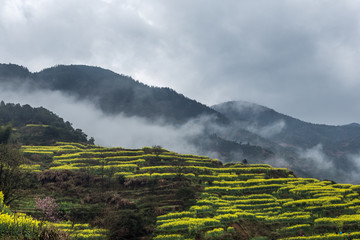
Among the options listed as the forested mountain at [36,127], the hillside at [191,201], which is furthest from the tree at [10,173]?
the forested mountain at [36,127]

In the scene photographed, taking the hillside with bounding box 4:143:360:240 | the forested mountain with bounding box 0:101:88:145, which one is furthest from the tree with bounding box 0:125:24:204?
the forested mountain with bounding box 0:101:88:145

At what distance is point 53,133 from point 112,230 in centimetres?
8278

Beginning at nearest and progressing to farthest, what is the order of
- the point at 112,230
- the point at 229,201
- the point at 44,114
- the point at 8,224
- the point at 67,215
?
1. the point at 8,224
2. the point at 112,230
3. the point at 67,215
4. the point at 229,201
5. the point at 44,114

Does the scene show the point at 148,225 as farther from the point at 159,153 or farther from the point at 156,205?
the point at 159,153

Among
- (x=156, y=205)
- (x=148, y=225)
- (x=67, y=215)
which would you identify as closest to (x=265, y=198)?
(x=156, y=205)

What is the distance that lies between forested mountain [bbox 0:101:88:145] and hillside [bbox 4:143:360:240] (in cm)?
3378

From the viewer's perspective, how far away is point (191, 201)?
118 feet

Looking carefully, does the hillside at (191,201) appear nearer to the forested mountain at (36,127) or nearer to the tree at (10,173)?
the tree at (10,173)

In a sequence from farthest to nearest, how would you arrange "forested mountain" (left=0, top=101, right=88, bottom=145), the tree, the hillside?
"forested mountain" (left=0, top=101, right=88, bottom=145), the hillside, the tree

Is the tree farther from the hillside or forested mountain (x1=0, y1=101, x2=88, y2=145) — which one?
forested mountain (x1=0, y1=101, x2=88, y2=145)

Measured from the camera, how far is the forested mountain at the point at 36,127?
86.9m

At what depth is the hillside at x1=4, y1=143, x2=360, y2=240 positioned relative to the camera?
2731 centimetres

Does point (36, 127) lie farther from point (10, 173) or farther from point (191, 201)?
point (191, 201)

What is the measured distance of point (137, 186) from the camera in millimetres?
43281
